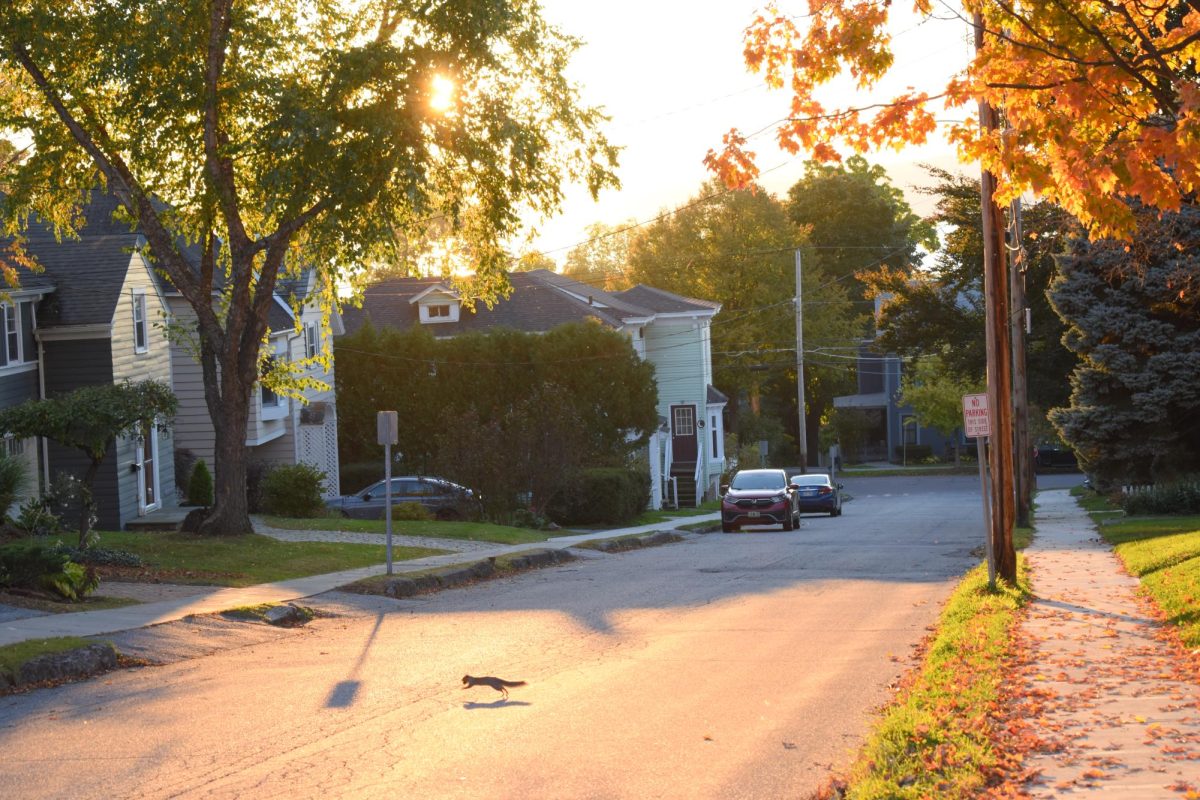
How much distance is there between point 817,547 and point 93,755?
70.3 ft

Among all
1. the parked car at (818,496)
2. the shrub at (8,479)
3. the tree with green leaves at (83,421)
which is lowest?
the parked car at (818,496)

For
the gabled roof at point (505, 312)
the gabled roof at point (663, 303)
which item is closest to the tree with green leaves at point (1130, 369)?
the gabled roof at point (505, 312)

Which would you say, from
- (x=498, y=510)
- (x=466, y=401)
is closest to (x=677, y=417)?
(x=466, y=401)

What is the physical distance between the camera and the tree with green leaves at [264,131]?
22672 mm

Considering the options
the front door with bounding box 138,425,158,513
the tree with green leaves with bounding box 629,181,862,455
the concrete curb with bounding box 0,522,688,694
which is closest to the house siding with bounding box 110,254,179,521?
the front door with bounding box 138,425,158,513

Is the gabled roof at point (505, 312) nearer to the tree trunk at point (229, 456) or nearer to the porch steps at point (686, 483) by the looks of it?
the porch steps at point (686, 483)

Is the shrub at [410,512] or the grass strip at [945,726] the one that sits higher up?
the shrub at [410,512]

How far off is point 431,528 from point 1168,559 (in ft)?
54.3

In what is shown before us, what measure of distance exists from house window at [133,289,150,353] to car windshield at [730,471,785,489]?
52.0 ft

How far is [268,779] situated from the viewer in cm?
793

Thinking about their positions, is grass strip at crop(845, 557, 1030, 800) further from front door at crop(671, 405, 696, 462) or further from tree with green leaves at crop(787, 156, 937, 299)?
tree with green leaves at crop(787, 156, 937, 299)

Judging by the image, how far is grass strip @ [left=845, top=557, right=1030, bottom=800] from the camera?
7.44 metres

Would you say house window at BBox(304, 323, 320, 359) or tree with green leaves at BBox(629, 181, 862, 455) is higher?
tree with green leaves at BBox(629, 181, 862, 455)

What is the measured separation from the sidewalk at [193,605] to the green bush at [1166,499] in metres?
15.4
